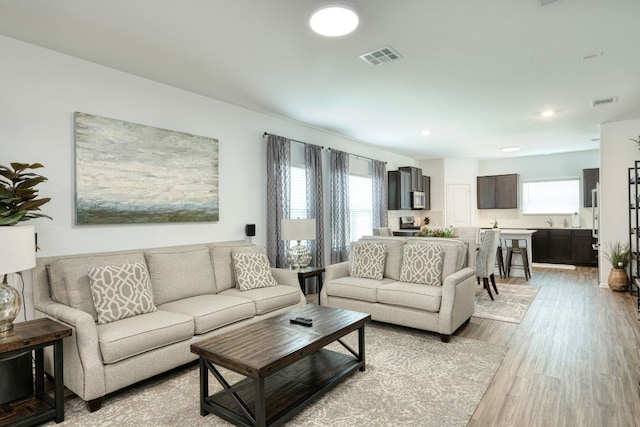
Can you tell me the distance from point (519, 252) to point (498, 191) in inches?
118

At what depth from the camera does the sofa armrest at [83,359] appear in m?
2.37

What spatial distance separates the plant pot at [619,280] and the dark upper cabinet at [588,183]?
3.48 m

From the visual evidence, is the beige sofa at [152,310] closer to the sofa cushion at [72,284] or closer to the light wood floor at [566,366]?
the sofa cushion at [72,284]

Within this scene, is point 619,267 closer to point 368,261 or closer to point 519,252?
point 519,252

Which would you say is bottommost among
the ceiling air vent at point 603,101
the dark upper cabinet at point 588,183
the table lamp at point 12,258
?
the table lamp at point 12,258

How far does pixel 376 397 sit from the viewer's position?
2557 mm

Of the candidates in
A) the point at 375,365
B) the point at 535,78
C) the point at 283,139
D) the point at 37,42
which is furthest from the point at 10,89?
the point at 535,78

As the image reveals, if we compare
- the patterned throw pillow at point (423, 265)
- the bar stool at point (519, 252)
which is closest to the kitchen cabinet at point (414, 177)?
the bar stool at point (519, 252)

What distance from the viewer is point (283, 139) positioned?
17.5 feet

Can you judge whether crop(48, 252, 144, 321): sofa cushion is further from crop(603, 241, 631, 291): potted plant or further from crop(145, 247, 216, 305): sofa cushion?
crop(603, 241, 631, 291): potted plant

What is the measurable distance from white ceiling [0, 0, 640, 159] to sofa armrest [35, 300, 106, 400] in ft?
7.18

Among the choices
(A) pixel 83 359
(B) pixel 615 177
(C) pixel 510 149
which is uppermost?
(C) pixel 510 149

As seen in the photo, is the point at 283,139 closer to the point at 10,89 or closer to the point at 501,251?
the point at 10,89

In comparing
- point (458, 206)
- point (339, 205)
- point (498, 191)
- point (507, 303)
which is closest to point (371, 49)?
point (339, 205)
